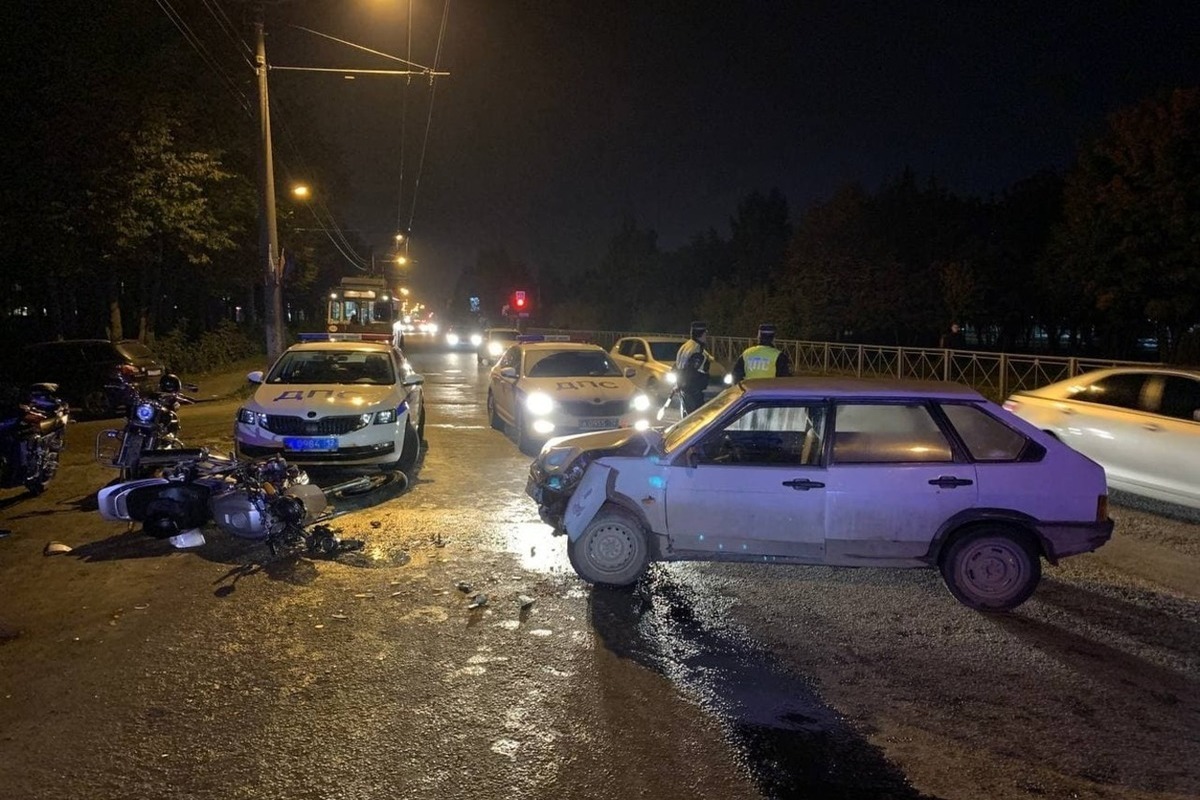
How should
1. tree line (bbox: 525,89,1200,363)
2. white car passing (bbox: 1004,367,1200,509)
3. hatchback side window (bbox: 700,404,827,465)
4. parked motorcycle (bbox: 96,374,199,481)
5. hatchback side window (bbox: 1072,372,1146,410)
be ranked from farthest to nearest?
tree line (bbox: 525,89,1200,363) → hatchback side window (bbox: 1072,372,1146,410) → parked motorcycle (bbox: 96,374,199,481) → white car passing (bbox: 1004,367,1200,509) → hatchback side window (bbox: 700,404,827,465)

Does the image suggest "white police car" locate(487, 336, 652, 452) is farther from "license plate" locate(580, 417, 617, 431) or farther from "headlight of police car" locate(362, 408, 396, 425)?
"headlight of police car" locate(362, 408, 396, 425)

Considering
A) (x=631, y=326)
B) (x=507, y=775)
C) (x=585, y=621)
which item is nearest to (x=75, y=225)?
(x=585, y=621)

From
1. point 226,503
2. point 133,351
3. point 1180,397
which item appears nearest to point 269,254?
point 133,351

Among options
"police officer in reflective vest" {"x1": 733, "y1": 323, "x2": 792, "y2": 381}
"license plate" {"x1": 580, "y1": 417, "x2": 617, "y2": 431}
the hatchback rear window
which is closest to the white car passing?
"police officer in reflective vest" {"x1": 733, "y1": 323, "x2": 792, "y2": 381}

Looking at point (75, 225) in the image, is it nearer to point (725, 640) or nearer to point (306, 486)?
point (306, 486)

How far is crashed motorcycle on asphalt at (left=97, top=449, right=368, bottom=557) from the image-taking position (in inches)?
297

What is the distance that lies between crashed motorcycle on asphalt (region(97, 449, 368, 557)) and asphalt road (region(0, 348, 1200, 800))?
9.5 inches

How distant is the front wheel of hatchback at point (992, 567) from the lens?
20.6ft

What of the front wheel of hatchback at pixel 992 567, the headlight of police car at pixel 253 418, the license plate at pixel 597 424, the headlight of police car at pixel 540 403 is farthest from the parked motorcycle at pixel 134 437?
the front wheel of hatchback at pixel 992 567

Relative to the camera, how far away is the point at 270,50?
108ft

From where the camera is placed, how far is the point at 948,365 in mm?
23828

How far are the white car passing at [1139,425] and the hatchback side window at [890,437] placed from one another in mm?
3870

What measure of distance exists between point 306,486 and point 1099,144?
3316cm

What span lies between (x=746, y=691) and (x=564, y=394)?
8.28 meters
